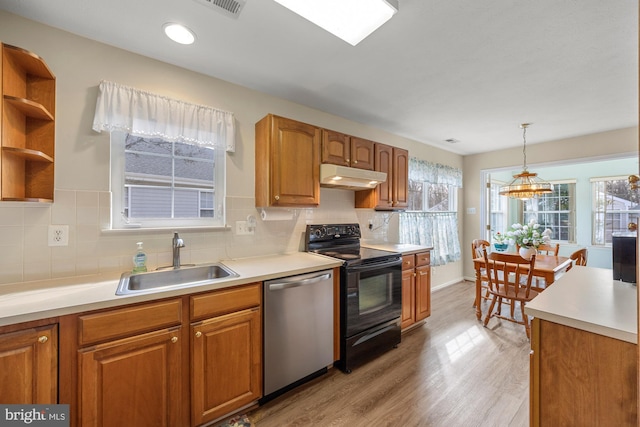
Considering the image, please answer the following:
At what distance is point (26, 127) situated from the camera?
1.48 meters

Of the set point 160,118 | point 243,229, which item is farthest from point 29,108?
point 243,229

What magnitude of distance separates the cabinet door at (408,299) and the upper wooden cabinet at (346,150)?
1.25m

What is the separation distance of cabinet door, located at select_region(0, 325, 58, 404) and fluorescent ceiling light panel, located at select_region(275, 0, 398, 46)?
6.04 ft

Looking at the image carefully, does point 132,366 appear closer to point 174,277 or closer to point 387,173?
point 174,277

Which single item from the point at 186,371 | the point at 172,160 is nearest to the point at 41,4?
the point at 172,160

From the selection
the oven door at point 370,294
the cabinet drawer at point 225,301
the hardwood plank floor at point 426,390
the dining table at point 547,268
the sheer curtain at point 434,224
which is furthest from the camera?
the sheer curtain at point 434,224

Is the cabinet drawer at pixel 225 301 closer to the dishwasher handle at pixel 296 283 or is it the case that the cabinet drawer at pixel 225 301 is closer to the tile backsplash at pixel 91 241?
the dishwasher handle at pixel 296 283

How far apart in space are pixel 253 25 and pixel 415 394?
8.91 ft

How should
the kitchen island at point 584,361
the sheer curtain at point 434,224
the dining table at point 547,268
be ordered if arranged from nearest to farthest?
1. the kitchen island at point 584,361
2. the dining table at point 547,268
3. the sheer curtain at point 434,224

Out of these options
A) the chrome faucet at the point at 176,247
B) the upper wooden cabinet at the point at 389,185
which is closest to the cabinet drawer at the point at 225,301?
the chrome faucet at the point at 176,247

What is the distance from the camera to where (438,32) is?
1.61 metres

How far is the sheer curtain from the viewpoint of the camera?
150 inches

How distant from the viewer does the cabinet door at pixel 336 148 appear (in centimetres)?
245

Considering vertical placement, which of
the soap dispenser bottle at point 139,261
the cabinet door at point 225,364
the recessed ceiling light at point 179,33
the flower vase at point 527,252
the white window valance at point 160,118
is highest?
the recessed ceiling light at point 179,33
